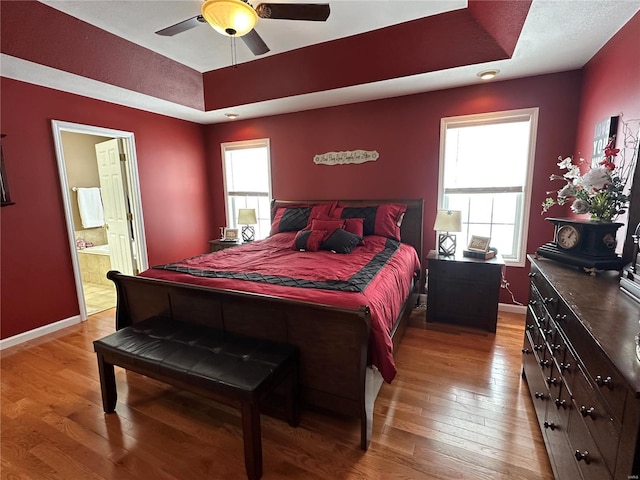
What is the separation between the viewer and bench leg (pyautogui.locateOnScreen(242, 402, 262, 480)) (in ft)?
4.57

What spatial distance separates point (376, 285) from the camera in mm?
2002

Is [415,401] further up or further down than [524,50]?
further down

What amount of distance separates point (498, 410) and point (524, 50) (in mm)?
2692

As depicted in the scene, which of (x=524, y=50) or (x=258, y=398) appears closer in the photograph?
(x=258, y=398)

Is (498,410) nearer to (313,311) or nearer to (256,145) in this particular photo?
(313,311)

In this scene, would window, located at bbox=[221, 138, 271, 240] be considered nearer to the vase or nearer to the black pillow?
the black pillow

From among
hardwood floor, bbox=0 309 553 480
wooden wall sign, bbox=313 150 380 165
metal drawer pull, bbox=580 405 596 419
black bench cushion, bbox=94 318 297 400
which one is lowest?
hardwood floor, bbox=0 309 553 480

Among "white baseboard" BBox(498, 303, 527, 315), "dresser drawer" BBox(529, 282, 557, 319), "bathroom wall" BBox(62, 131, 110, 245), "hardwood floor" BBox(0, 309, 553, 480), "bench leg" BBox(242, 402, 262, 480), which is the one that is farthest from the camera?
"bathroom wall" BBox(62, 131, 110, 245)

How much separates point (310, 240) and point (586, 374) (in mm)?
2257

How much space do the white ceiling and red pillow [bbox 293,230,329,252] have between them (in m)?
1.54

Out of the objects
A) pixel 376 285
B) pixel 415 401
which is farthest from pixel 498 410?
pixel 376 285

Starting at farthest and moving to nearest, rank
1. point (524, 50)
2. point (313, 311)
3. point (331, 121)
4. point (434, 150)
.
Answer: point (331, 121), point (434, 150), point (524, 50), point (313, 311)

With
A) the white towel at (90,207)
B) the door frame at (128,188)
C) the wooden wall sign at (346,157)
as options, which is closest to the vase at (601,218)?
the wooden wall sign at (346,157)

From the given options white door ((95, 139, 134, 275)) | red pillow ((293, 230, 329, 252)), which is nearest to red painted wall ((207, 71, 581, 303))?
red pillow ((293, 230, 329, 252))
